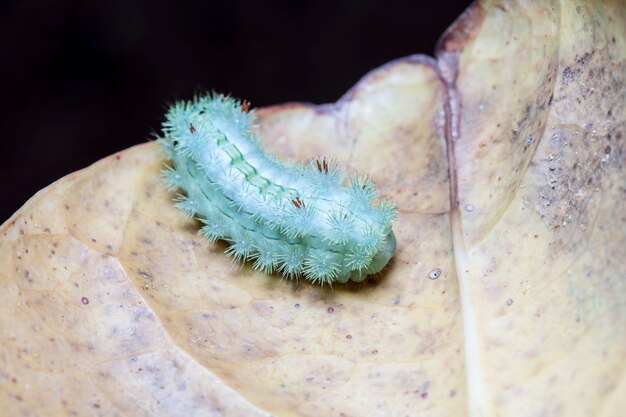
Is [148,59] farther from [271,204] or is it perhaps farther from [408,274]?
[408,274]

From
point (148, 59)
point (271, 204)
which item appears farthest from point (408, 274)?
point (148, 59)

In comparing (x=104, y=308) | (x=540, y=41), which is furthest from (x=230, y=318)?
(x=540, y=41)

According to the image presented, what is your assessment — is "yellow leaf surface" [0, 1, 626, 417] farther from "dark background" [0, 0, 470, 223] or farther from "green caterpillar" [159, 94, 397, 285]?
"dark background" [0, 0, 470, 223]

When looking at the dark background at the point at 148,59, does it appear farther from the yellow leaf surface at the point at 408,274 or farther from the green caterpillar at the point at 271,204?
the yellow leaf surface at the point at 408,274

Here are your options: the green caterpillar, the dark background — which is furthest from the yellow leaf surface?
the dark background

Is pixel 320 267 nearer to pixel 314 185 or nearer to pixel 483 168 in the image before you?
pixel 314 185

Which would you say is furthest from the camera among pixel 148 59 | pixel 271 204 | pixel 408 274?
pixel 148 59
